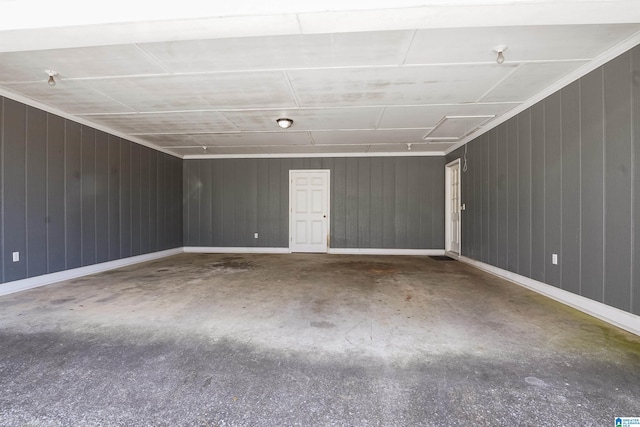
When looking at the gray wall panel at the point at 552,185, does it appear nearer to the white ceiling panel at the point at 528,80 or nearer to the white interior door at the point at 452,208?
the white ceiling panel at the point at 528,80

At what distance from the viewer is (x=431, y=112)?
422cm

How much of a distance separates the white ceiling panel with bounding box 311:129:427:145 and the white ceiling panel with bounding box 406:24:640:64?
96.4 inches

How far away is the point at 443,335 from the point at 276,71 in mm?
2936

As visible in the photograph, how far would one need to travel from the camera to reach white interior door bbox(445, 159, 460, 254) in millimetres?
6598

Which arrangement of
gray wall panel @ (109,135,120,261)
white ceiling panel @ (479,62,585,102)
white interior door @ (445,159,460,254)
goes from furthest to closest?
1. white interior door @ (445,159,460,254)
2. gray wall panel @ (109,135,120,261)
3. white ceiling panel @ (479,62,585,102)

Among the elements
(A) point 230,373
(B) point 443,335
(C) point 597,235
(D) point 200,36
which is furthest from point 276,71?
(C) point 597,235

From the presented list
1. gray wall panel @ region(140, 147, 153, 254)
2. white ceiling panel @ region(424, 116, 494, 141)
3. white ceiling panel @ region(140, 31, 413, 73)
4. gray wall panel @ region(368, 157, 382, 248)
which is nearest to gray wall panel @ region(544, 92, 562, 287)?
white ceiling panel @ region(424, 116, 494, 141)

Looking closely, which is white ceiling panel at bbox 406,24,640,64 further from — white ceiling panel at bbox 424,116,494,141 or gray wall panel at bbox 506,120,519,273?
white ceiling panel at bbox 424,116,494,141

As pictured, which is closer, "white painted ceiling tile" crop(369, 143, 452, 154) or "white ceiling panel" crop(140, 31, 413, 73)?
"white ceiling panel" crop(140, 31, 413, 73)

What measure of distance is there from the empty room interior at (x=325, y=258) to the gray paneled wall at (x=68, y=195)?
32mm

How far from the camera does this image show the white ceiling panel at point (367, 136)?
5293 mm

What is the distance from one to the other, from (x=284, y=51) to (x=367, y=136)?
10.5 feet

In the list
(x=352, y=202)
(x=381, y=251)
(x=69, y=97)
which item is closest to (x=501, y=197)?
(x=381, y=251)

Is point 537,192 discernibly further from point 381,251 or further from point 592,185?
point 381,251
